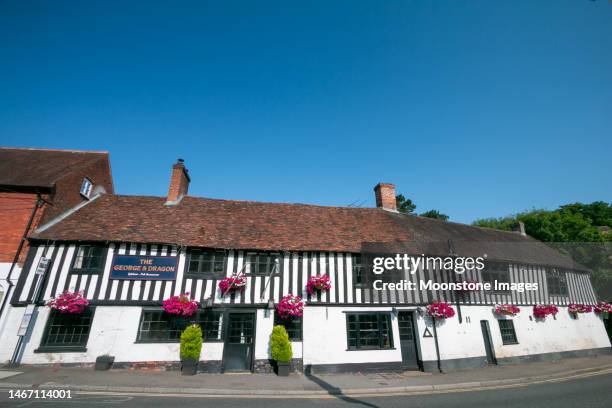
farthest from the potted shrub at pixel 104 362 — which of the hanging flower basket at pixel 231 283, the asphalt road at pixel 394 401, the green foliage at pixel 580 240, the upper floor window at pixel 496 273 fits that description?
the green foliage at pixel 580 240

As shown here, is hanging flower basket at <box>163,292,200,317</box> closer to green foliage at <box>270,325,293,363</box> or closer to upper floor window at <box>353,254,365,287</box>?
green foliage at <box>270,325,293,363</box>

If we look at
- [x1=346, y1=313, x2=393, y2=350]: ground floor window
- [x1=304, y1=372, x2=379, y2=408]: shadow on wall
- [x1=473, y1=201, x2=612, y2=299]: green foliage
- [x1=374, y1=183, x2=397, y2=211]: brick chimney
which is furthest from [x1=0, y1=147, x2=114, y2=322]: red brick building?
[x1=473, y1=201, x2=612, y2=299]: green foliage

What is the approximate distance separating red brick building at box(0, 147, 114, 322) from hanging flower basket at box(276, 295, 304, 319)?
10.3 m

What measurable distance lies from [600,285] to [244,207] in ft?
82.2

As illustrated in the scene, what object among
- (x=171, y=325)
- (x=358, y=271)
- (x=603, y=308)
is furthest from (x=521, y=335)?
(x=171, y=325)

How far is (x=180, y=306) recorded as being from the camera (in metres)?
10.8

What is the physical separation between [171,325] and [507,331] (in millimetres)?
16259

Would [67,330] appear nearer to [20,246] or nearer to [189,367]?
[20,246]

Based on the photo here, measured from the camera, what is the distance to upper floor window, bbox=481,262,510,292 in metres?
14.9

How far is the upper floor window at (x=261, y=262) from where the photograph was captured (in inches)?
488

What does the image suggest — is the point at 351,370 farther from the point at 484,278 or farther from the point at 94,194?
the point at 94,194

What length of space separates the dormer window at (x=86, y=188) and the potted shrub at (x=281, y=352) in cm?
1227

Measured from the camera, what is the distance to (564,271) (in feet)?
57.6

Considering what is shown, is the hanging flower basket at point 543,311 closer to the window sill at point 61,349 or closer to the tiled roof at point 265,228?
the tiled roof at point 265,228
